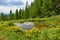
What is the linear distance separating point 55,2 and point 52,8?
2.07 meters

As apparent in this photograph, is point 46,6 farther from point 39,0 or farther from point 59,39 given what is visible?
point 59,39

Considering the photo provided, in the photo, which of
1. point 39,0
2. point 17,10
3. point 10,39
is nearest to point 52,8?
point 39,0

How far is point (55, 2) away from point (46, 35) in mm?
55105

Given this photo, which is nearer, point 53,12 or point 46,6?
point 53,12

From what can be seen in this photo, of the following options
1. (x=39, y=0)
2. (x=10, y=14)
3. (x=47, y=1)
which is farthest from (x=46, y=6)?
(x=10, y=14)

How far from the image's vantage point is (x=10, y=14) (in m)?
151

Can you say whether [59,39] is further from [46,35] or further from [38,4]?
[38,4]

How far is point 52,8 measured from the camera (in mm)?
68562

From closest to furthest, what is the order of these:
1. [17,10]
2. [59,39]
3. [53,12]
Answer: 1. [59,39]
2. [53,12]
3. [17,10]

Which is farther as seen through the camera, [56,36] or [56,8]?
[56,8]

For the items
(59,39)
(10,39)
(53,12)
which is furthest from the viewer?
(53,12)

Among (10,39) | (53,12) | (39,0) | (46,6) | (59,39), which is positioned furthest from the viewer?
(39,0)

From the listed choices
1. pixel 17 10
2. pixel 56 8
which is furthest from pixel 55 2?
pixel 17 10

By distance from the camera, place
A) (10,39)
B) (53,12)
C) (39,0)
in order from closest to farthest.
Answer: (10,39)
(53,12)
(39,0)
